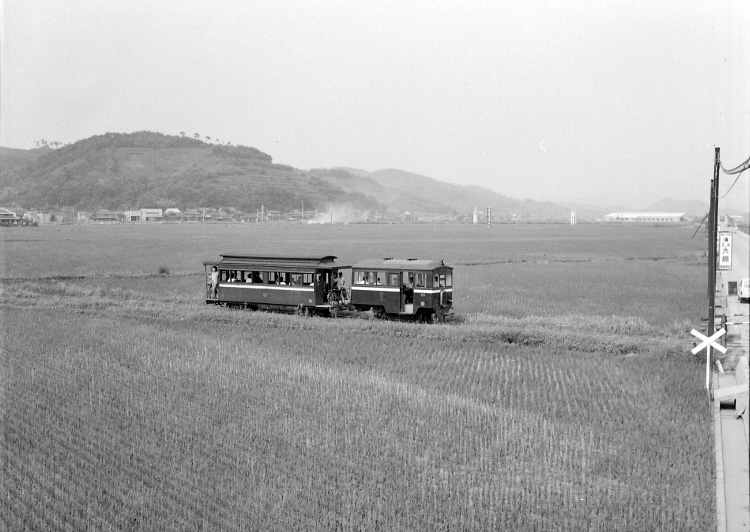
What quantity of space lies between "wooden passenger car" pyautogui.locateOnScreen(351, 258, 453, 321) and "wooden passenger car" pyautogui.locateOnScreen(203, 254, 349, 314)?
1536 millimetres

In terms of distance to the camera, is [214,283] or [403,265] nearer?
[403,265]

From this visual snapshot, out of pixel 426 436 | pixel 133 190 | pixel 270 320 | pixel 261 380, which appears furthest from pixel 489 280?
pixel 133 190

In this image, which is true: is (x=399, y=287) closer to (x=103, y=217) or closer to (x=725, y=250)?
(x=725, y=250)

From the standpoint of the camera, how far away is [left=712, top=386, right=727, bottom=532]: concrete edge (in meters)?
10.9

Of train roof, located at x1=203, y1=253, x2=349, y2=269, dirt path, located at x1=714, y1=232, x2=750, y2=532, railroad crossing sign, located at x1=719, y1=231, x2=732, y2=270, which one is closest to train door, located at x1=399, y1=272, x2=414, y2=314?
train roof, located at x1=203, y1=253, x2=349, y2=269

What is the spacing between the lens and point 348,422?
51.0 ft

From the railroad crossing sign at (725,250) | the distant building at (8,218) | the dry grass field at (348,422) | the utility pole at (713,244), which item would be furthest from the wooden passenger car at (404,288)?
the distant building at (8,218)

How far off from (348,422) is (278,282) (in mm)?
16377

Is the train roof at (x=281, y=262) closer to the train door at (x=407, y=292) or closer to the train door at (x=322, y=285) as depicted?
the train door at (x=322, y=285)

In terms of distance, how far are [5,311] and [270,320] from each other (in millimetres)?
11802

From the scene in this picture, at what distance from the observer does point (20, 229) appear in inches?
3942

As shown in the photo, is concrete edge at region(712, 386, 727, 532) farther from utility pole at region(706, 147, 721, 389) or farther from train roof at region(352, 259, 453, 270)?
train roof at region(352, 259, 453, 270)

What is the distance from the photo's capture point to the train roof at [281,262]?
30.3 metres

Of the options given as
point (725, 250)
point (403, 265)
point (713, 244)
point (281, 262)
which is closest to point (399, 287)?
point (403, 265)
